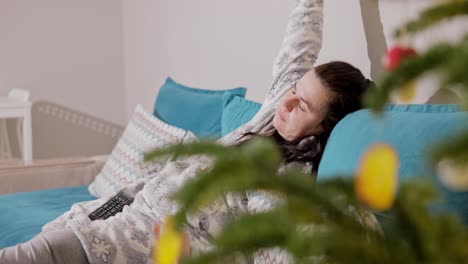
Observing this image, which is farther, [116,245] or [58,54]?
[58,54]

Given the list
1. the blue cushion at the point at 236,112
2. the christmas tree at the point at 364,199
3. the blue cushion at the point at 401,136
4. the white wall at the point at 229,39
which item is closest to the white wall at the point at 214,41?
the white wall at the point at 229,39

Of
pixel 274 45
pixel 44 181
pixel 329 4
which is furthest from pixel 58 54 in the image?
pixel 329 4

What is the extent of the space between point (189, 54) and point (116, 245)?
1733 millimetres

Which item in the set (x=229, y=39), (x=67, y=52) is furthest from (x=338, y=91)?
(x=67, y=52)

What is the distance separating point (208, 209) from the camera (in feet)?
4.74

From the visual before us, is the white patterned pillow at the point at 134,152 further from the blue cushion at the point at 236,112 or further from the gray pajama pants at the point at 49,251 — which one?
the gray pajama pants at the point at 49,251

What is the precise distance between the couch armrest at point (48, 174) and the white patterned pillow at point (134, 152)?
24cm

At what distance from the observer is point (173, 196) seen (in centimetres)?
36

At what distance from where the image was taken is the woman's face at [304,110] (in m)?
1.52

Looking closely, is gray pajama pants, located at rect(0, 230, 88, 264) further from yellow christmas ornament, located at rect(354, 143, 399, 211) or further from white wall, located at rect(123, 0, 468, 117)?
yellow christmas ornament, located at rect(354, 143, 399, 211)

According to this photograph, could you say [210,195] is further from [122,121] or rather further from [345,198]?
[122,121]

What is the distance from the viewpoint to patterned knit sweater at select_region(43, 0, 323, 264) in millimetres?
1437

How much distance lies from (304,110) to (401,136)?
17.3 inches

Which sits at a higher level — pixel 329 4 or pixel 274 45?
pixel 329 4
